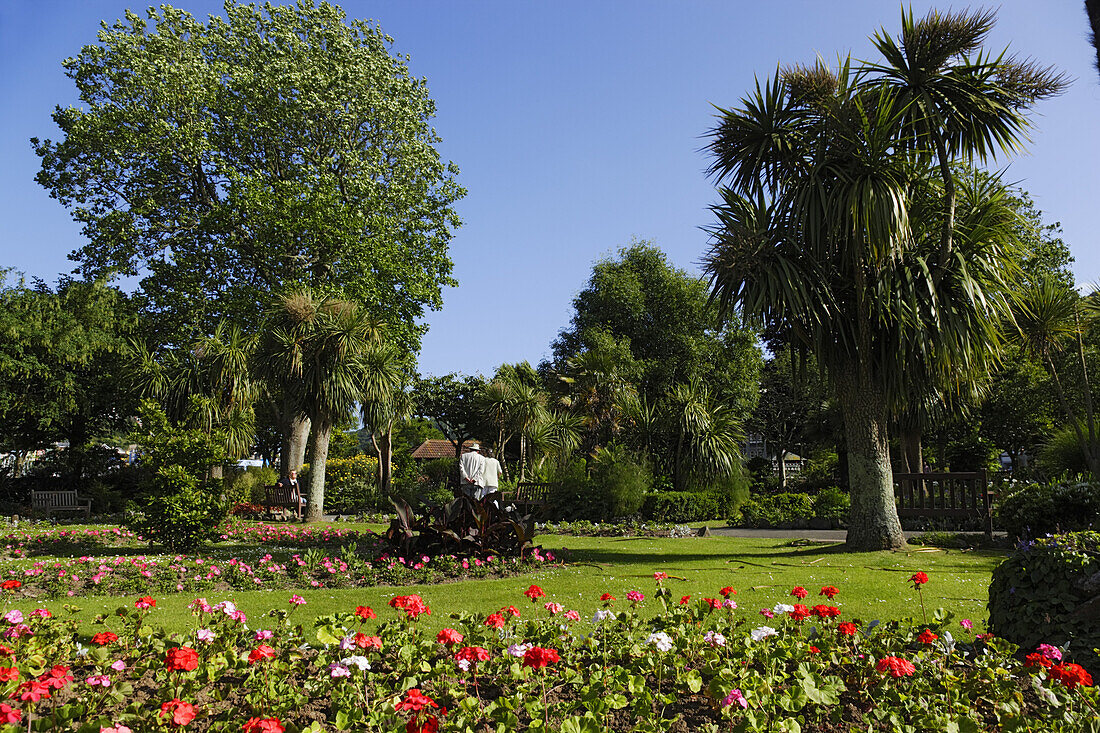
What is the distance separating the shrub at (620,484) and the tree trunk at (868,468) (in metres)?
5.96

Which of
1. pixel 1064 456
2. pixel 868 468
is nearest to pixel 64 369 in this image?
pixel 868 468

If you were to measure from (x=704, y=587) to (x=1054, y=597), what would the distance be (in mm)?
3018

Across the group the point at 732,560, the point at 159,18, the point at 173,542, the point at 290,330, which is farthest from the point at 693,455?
the point at 159,18

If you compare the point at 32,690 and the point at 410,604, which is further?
the point at 410,604

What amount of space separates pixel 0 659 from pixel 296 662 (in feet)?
3.46

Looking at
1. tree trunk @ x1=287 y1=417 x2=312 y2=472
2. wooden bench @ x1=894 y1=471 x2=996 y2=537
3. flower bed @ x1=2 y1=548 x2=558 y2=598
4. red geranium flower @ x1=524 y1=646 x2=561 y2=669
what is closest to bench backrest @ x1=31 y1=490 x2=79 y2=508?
tree trunk @ x1=287 y1=417 x2=312 y2=472

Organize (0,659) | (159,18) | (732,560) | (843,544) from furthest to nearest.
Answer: (159,18)
(843,544)
(732,560)
(0,659)

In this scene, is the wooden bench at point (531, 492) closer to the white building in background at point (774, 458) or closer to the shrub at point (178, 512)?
the shrub at point (178, 512)

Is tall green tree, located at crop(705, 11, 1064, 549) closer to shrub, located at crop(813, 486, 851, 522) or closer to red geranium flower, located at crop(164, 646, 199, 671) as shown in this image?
shrub, located at crop(813, 486, 851, 522)

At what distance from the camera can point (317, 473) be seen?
53.5 feet

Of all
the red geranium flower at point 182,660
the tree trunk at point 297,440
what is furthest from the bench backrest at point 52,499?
the red geranium flower at point 182,660

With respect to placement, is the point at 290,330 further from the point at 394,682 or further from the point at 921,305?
the point at 394,682

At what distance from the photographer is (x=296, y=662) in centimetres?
308

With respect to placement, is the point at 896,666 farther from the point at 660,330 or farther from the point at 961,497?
the point at 660,330
